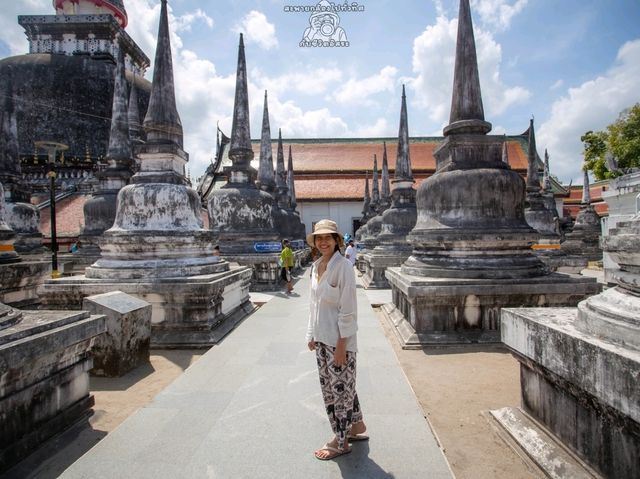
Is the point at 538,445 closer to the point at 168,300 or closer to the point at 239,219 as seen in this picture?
the point at 168,300

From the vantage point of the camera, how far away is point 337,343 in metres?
2.38

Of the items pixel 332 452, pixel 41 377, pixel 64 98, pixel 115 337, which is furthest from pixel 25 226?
pixel 64 98

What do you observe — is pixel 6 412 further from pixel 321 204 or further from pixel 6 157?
pixel 321 204

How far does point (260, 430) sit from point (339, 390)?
0.66 m

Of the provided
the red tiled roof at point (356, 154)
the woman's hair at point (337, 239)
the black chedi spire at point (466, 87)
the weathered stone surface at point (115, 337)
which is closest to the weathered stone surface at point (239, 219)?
the black chedi spire at point (466, 87)

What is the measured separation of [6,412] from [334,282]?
193 cm

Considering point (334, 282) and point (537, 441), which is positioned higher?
point (334, 282)

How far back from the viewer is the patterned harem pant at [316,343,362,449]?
2385 millimetres

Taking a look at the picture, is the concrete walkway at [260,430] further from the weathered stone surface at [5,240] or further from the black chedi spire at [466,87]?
the weathered stone surface at [5,240]

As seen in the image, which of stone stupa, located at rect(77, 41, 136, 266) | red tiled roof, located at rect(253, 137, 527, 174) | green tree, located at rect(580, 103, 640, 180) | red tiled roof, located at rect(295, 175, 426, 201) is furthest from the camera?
red tiled roof, located at rect(253, 137, 527, 174)

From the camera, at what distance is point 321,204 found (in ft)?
107

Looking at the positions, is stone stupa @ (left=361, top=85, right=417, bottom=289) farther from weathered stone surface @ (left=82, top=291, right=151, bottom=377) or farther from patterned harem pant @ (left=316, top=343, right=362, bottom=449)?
patterned harem pant @ (left=316, top=343, right=362, bottom=449)

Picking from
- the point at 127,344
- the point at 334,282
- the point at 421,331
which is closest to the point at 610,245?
the point at 334,282

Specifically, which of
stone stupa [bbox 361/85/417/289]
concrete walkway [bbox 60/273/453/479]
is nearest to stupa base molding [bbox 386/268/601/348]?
concrete walkway [bbox 60/273/453/479]
